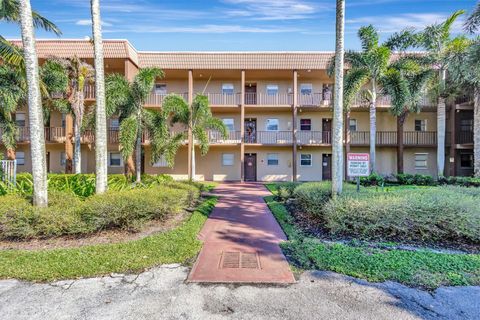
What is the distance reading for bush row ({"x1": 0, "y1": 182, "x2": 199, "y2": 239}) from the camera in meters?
5.68

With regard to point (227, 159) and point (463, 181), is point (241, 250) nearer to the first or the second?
point (463, 181)

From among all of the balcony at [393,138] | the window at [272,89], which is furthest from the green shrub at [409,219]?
the window at [272,89]

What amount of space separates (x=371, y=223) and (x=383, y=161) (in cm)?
1689

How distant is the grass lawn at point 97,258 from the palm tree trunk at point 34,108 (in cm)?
161

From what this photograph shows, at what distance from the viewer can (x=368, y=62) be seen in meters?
15.5

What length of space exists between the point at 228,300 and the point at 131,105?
11.3 metres

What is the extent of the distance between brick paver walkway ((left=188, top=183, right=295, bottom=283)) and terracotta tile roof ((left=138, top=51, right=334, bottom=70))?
13028 mm

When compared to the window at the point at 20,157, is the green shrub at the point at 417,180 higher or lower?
lower

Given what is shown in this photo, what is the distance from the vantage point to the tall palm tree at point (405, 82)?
14883mm

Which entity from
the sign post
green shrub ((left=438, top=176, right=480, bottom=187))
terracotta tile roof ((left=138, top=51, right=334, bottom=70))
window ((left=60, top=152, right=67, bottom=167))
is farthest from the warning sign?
window ((left=60, top=152, right=67, bottom=167))

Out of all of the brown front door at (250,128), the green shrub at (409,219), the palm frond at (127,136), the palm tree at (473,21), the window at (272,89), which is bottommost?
the green shrub at (409,219)

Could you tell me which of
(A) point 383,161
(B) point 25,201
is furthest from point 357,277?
(A) point 383,161

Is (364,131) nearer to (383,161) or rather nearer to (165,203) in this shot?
(383,161)

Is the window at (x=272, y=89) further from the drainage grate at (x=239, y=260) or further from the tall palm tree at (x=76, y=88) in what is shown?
the drainage grate at (x=239, y=260)
